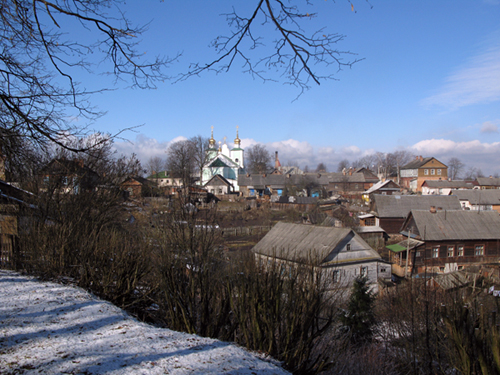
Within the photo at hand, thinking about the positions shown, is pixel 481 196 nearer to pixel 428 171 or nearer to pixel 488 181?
pixel 488 181

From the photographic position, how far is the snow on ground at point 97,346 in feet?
11.1

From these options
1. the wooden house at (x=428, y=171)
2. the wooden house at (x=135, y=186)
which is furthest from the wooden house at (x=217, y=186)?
the wooden house at (x=428, y=171)

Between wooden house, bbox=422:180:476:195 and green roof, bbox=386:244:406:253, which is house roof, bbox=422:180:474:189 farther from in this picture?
green roof, bbox=386:244:406:253

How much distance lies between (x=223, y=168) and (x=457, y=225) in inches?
1784

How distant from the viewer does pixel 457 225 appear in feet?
83.3

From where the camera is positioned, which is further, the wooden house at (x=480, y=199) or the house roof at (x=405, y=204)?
the wooden house at (x=480, y=199)

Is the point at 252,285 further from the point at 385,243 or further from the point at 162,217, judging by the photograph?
the point at 385,243

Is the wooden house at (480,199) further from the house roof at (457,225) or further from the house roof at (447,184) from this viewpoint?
the house roof at (457,225)

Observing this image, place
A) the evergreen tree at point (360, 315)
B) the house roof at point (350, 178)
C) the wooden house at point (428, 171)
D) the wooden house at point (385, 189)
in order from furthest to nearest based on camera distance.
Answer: the wooden house at point (428, 171) < the house roof at point (350, 178) < the wooden house at point (385, 189) < the evergreen tree at point (360, 315)

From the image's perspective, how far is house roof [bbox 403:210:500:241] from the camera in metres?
24.7

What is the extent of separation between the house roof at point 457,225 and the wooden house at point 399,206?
597cm

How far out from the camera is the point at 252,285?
422cm

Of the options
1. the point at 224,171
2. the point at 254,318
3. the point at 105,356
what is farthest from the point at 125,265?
the point at 224,171

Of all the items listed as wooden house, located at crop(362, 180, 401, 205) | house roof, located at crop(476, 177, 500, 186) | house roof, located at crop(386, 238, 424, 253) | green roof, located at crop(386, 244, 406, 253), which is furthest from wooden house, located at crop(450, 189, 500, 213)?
house roof, located at crop(476, 177, 500, 186)
